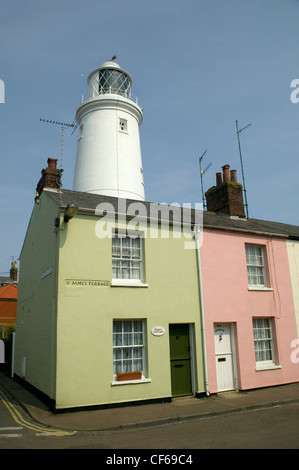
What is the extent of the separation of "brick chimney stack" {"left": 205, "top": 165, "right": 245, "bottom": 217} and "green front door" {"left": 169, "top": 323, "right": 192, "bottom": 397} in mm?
6333

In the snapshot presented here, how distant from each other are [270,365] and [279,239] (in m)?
5.08

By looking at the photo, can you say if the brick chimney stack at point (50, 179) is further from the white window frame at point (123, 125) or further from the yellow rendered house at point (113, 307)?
the white window frame at point (123, 125)

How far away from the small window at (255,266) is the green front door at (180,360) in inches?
147

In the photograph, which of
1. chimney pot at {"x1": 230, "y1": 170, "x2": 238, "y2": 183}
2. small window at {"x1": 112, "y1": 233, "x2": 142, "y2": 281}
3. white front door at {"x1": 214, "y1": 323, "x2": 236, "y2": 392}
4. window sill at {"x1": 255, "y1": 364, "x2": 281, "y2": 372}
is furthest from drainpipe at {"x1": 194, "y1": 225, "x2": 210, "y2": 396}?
chimney pot at {"x1": 230, "y1": 170, "x2": 238, "y2": 183}

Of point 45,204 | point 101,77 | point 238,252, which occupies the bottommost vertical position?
point 238,252

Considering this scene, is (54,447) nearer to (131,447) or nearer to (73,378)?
(131,447)

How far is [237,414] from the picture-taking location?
984 cm

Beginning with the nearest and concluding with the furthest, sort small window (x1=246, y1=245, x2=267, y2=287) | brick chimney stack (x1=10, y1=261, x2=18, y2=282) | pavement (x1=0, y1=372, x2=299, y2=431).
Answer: pavement (x1=0, y1=372, x2=299, y2=431)
small window (x1=246, y1=245, x2=267, y2=287)
brick chimney stack (x1=10, y1=261, x2=18, y2=282)

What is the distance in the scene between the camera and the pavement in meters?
8.81

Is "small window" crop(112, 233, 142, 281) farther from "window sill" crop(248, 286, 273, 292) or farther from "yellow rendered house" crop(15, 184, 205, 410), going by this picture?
"window sill" crop(248, 286, 273, 292)

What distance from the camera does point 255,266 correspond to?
47.9ft
